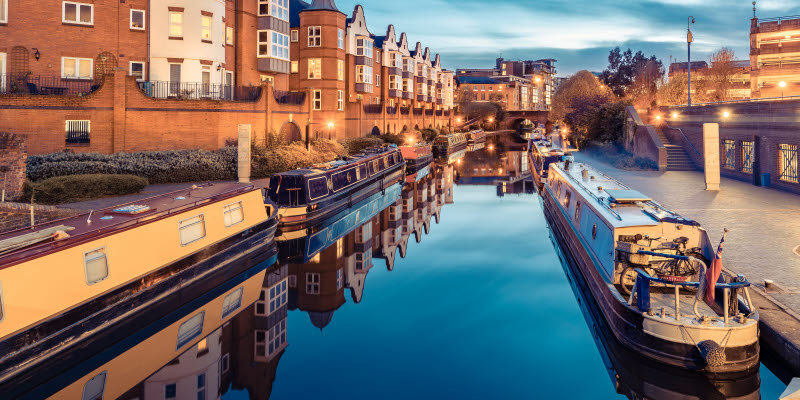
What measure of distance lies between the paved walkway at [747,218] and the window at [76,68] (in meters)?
23.2

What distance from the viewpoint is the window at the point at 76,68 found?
23844 mm

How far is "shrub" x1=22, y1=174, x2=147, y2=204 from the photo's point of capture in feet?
52.0

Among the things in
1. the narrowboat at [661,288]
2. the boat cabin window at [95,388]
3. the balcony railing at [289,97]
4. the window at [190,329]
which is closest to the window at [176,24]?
the balcony railing at [289,97]

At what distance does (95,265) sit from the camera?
9148 millimetres

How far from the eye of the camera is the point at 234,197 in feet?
44.9

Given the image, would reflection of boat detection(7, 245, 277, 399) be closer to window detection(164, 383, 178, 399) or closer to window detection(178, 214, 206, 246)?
window detection(164, 383, 178, 399)

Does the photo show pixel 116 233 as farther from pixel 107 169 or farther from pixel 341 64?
pixel 341 64

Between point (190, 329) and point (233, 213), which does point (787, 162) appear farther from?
point (190, 329)

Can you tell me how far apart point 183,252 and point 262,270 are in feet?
8.17

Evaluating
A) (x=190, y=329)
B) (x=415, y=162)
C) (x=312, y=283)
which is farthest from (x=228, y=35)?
(x=190, y=329)

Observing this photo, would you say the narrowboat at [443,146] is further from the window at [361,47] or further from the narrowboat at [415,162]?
the window at [361,47]

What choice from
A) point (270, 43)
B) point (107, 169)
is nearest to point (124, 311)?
point (107, 169)

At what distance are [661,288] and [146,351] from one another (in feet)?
27.0

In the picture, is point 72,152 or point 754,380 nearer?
point 754,380
